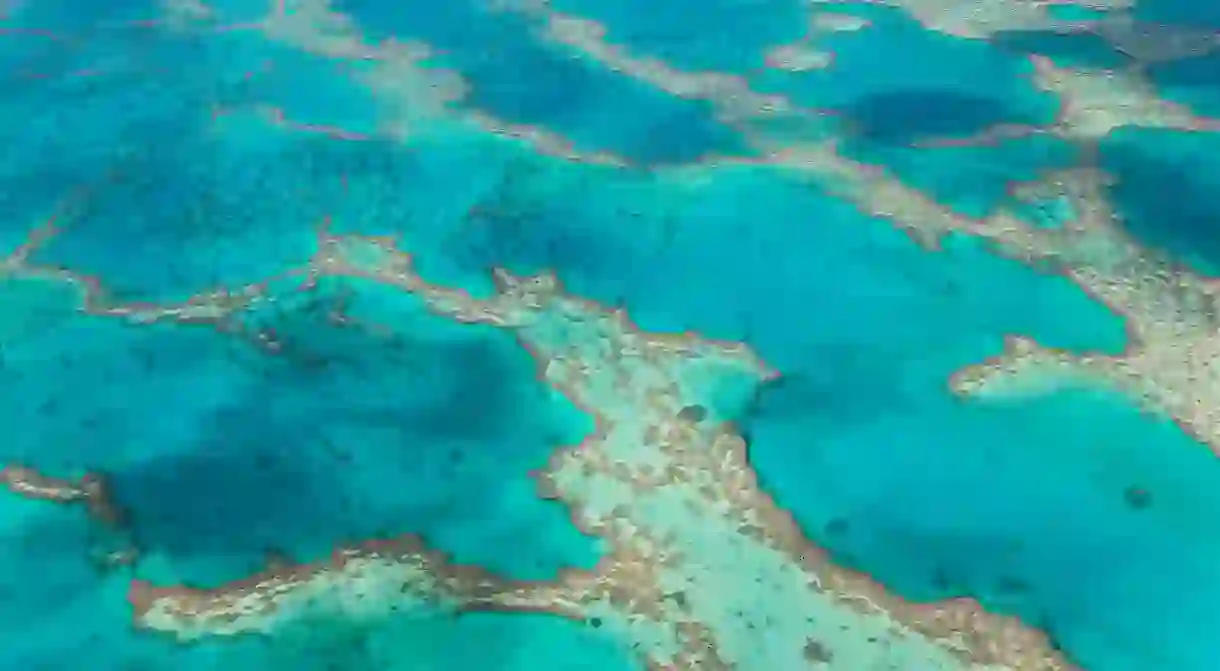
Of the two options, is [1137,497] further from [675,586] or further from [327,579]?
[327,579]

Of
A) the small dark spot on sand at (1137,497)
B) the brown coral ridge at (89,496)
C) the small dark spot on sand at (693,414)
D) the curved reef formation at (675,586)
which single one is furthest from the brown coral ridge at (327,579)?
the small dark spot on sand at (1137,497)

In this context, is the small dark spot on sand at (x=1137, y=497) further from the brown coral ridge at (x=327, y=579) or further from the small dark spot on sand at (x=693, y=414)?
the brown coral ridge at (x=327, y=579)

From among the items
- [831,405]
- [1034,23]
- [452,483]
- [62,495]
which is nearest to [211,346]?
[62,495]

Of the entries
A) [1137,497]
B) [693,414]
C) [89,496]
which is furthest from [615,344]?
[89,496]

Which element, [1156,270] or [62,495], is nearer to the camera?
[62,495]

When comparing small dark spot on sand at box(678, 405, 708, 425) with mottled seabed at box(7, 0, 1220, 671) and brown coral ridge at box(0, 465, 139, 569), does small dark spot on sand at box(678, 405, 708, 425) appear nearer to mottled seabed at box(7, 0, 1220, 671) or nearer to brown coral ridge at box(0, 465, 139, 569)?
mottled seabed at box(7, 0, 1220, 671)

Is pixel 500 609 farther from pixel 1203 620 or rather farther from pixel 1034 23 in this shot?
pixel 1034 23

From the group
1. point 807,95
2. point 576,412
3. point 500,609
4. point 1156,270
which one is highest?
point 807,95
